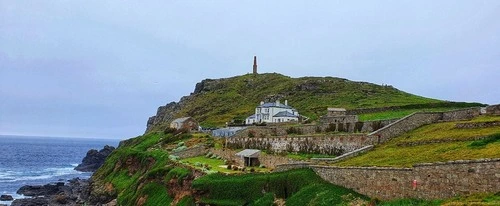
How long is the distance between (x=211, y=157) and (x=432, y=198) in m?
43.3

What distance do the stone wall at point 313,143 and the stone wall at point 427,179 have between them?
35.2ft

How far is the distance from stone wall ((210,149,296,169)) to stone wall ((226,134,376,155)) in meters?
2.56

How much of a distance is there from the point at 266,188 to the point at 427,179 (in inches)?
632

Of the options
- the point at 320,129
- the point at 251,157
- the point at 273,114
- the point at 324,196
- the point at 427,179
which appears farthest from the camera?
the point at 273,114

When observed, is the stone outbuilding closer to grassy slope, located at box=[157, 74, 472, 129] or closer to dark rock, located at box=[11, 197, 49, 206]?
grassy slope, located at box=[157, 74, 472, 129]

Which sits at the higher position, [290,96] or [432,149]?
[290,96]

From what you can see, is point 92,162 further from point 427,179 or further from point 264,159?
point 427,179

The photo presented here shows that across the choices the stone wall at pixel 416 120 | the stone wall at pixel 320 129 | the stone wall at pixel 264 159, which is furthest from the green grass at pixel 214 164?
the stone wall at pixel 416 120

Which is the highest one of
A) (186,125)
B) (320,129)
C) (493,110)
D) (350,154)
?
(186,125)

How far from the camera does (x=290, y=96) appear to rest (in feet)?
494

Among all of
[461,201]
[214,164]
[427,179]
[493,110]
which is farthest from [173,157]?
[461,201]

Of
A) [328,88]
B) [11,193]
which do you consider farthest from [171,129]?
[328,88]

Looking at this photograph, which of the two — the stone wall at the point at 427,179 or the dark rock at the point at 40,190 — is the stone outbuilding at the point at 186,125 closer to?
the dark rock at the point at 40,190

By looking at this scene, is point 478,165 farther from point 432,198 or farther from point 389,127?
point 389,127
